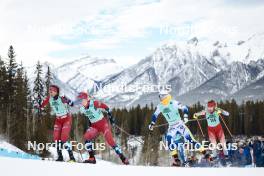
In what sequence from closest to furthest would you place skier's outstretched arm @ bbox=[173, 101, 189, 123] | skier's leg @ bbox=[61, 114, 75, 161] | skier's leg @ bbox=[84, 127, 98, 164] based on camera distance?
1. skier's outstretched arm @ bbox=[173, 101, 189, 123]
2. skier's leg @ bbox=[84, 127, 98, 164]
3. skier's leg @ bbox=[61, 114, 75, 161]

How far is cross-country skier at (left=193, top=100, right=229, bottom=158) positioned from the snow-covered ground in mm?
2670

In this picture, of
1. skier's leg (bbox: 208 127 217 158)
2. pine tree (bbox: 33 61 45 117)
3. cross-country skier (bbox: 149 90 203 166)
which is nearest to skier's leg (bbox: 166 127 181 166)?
cross-country skier (bbox: 149 90 203 166)

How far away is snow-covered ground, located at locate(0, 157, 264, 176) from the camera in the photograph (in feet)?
30.1

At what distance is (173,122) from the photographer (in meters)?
12.6

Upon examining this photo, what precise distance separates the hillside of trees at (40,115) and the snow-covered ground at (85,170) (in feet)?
12.3

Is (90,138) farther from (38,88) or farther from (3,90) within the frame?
(3,90)

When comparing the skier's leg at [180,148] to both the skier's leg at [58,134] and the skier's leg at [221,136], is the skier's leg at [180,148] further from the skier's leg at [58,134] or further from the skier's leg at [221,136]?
the skier's leg at [58,134]

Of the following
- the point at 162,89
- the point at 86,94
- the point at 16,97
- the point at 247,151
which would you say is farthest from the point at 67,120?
the point at 247,151

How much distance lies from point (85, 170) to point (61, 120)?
12.0 ft

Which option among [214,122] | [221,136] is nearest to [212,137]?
[221,136]

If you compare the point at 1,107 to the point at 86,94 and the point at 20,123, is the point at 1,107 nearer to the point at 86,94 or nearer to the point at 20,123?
the point at 20,123

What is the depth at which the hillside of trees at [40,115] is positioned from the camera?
14328 mm
